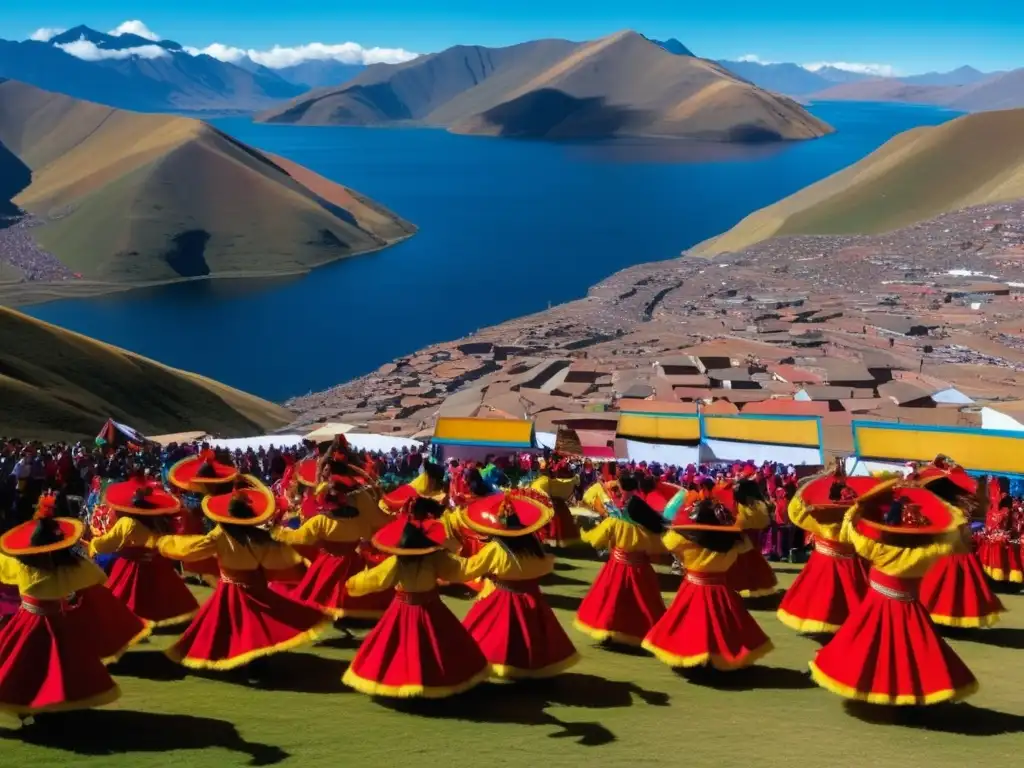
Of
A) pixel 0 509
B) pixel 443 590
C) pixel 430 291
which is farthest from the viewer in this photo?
pixel 430 291

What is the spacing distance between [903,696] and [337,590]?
5.67 m

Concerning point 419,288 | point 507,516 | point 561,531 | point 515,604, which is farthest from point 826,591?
point 419,288

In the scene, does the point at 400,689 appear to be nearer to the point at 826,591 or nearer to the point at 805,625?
the point at 805,625

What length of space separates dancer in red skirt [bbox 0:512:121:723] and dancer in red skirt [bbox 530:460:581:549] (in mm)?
7585

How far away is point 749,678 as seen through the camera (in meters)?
10.5

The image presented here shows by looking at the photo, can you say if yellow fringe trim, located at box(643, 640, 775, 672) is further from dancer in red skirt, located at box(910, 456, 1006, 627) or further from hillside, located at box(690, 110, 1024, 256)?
hillside, located at box(690, 110, 1024, 256)

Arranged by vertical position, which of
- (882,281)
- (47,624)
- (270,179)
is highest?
(270,179)

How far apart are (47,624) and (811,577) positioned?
7255 mm

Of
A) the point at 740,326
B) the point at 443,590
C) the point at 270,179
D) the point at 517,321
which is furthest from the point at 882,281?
the point at 270,179

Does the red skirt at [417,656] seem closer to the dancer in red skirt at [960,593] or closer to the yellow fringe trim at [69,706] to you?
the yellow fringe trim at [69,706]

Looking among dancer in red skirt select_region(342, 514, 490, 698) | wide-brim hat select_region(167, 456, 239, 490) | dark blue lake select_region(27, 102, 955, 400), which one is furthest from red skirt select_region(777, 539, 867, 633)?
dark blue lake select_region(27, 102, 955, 400)

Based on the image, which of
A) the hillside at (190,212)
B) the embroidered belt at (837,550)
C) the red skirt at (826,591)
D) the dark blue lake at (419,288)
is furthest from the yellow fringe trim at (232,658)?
the hillside at (190,212)

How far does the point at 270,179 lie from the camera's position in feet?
396

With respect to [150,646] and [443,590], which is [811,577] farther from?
[150,646]
